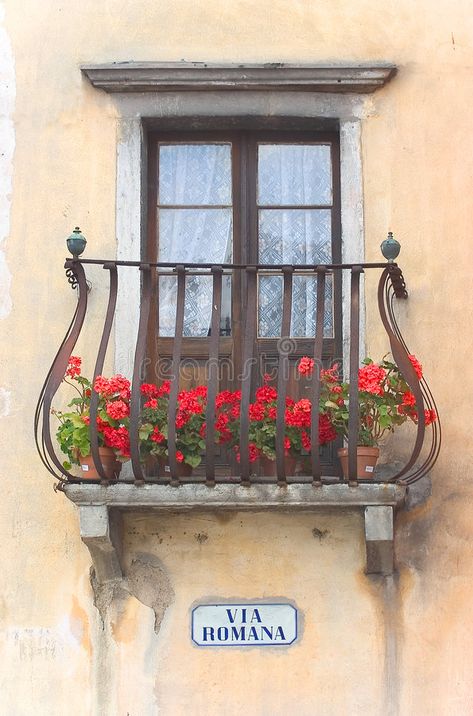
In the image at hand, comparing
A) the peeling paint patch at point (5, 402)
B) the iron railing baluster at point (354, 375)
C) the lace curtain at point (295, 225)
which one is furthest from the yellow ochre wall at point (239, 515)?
the iron railing baluster at point (354, 375)

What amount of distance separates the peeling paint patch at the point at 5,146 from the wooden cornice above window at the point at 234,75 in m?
0.41

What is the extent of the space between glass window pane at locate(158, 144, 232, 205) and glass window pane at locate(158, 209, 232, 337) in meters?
0.08

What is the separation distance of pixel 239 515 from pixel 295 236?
151 centimetres

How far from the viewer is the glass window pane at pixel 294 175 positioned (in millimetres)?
6898

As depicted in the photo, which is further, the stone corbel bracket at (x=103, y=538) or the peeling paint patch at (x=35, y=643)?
the peeling paint patch at (x=35, y=643)

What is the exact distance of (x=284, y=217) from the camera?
22.5 feet

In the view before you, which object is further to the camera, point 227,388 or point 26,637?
point 227,388

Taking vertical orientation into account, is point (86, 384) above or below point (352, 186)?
below

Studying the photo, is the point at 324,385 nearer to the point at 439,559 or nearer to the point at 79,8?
the point at 439,559

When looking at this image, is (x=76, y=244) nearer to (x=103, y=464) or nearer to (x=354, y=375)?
(x=103, y=464)

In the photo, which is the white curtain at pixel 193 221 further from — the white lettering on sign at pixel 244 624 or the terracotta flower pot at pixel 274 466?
the white lettering on sign at pixel 244 624

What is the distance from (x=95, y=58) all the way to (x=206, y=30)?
1.92 ft

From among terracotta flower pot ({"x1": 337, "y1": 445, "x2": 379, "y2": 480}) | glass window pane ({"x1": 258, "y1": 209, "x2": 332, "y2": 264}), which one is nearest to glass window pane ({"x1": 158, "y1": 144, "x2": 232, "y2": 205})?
glass window pane ({"x1": 258, "y1": 209, "x2": 332, "y2": 264})

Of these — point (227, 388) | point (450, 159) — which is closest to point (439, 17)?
point (450, 159)
